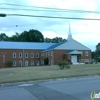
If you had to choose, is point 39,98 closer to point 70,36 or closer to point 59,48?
point 59,48

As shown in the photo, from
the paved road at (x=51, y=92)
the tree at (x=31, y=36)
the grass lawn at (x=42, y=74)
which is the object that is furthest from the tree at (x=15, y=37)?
the paved road at (x=51, y=92)

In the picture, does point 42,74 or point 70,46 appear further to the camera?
point 70,46

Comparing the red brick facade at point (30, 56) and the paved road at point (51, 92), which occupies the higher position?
the red brick facade at point (30, 56)

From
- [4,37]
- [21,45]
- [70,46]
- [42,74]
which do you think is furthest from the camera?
[4,37]

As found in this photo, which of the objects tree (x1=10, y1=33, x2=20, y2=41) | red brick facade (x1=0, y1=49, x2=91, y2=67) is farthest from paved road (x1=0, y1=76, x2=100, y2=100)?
tree (x1=10, y1=33, x2=20, y2=41)

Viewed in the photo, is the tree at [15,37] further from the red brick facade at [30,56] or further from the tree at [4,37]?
the red brick facade at [30,56]

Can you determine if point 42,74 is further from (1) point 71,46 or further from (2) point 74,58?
(1) point 71,46

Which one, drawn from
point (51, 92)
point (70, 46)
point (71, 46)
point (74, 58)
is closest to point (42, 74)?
point (51, 92)

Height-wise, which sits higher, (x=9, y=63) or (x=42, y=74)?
(x=9, y=63)

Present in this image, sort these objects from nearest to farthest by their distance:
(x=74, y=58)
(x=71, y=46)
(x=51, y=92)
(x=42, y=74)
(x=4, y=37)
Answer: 1. (x=51, y=92)
2. (x=42, y=74)
3. (x=74, y=58)
4. (x=71, y=46)
5. (x=4, y=37)

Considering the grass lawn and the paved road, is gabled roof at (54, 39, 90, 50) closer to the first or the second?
the grass lawn

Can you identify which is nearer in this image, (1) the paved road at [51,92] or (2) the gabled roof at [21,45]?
(1) the paved road at [51,92]

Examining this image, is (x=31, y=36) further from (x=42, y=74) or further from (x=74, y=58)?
(x=42, y=74)

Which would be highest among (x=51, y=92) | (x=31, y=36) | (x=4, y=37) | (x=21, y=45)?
(x=4, y=37)
